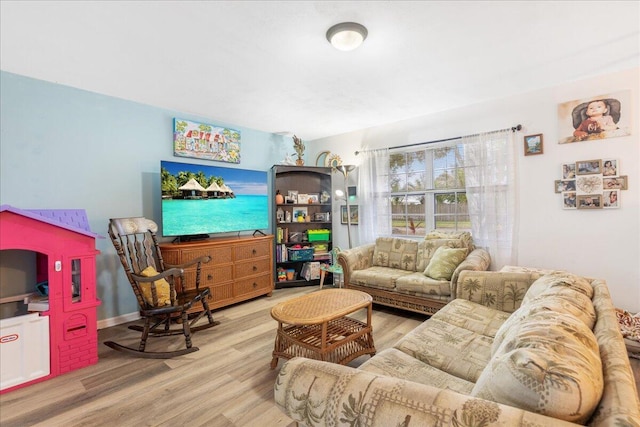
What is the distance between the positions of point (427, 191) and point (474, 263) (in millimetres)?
1393

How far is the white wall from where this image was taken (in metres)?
2.60

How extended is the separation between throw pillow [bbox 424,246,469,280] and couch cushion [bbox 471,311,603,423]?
2067mm

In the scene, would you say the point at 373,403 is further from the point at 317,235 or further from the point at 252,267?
the point at 317,235

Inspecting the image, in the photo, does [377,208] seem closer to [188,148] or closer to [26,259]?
[188,148]

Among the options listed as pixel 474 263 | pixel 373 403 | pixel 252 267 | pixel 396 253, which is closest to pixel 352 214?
pixel 396 253

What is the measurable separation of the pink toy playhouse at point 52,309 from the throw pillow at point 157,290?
0.35 m

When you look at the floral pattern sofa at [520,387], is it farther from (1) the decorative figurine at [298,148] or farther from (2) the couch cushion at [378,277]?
(1) the decorative figurine at [298,148]

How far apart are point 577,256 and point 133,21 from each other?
Answer: 4.30 metres

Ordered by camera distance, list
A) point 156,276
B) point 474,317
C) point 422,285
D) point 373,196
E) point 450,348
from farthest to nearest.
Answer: point 373,196
point 422,285
point 156,276
point 474,317
point 450,348

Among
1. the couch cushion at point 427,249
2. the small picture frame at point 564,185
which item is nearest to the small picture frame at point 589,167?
the small picture frame at point 564,185

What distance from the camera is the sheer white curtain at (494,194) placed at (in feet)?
10.4

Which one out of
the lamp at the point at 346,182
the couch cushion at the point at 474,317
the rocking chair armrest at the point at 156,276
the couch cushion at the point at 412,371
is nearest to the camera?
the couch cushion at the point at 412,371

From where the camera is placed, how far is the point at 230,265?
11.4 ft

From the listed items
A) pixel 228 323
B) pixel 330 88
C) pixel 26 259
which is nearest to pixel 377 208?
pixel 330 88
